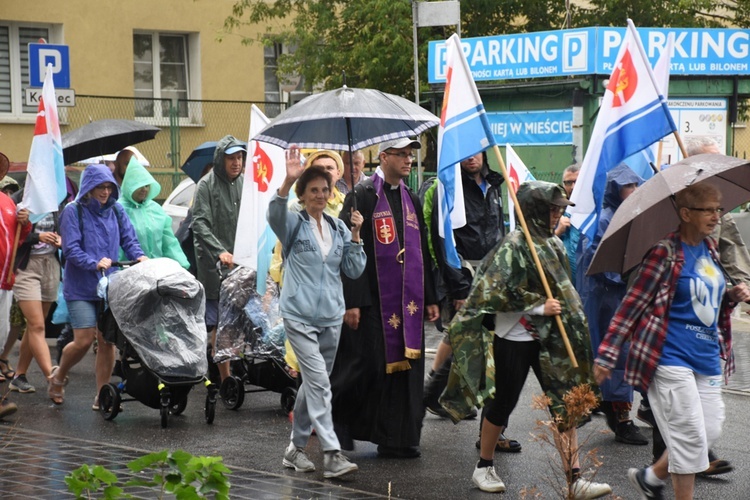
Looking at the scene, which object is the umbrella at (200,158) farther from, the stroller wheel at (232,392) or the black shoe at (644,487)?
the black shoe at (644,487)

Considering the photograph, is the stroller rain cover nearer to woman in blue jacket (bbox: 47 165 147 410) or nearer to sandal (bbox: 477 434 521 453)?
woman in blue jacket (bbox: 47 165 147 410)

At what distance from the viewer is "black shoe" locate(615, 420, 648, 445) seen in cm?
Result: 875

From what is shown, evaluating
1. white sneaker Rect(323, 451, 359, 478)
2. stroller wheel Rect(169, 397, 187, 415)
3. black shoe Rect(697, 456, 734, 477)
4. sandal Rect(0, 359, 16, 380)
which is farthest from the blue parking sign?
black shoe Rect(697, 456, 734, 477)

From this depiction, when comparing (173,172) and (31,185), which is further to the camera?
(173,172)

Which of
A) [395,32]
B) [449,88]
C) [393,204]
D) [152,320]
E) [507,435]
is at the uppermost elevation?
[395,32]

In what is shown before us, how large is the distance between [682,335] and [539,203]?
1368mm

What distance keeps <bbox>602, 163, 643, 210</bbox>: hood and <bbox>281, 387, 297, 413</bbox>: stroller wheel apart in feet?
8.92

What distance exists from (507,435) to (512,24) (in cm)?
1712

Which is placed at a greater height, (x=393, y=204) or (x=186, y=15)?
(x=186, y=15)

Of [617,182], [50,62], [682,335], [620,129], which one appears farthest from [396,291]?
[50,62]

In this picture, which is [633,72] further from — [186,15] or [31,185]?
[186,15]

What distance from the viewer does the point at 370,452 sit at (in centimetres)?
844

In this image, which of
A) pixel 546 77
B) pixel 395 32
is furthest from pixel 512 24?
pixel 546 77

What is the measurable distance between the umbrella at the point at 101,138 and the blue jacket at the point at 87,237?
216cm
